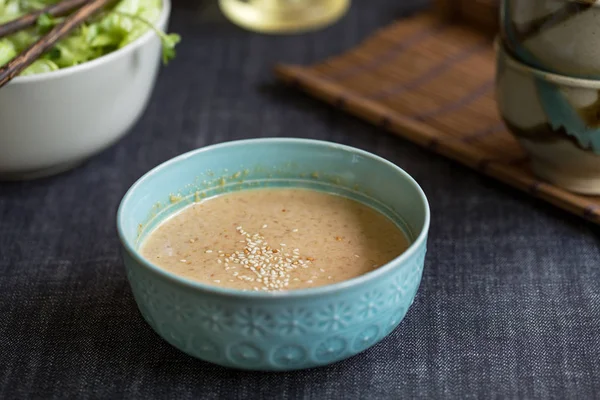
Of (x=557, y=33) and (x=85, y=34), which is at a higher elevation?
(x=557, y=33)

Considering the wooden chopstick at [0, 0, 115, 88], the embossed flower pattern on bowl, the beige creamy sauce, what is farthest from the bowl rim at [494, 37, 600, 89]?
the wooden chopstick at [0, 0, 115, 88]

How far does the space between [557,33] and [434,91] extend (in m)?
0.48

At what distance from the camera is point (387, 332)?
0.97m

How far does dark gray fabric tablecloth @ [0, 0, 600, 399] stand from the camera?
984mm

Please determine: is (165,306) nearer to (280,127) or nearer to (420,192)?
(420,192)

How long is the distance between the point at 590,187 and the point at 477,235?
0.64 ft

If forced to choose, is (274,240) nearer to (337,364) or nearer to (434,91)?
(337,364)

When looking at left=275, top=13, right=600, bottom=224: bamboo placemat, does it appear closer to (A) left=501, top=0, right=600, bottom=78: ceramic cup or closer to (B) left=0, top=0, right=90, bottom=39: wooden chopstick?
(A) left=501, top=0, right=600, bottom=78: ceramic cup

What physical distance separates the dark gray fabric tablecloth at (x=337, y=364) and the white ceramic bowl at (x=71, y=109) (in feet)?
0.23

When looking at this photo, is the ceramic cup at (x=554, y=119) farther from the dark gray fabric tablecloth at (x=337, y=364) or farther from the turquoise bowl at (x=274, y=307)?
the turquoise bowl at (x=274, y=307)

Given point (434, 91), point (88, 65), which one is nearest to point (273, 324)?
point (88, 65)

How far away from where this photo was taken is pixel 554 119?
1.23 metres

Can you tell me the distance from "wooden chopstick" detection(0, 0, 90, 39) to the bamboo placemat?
0.46m

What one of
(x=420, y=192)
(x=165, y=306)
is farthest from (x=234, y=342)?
(x=420, y=192)
